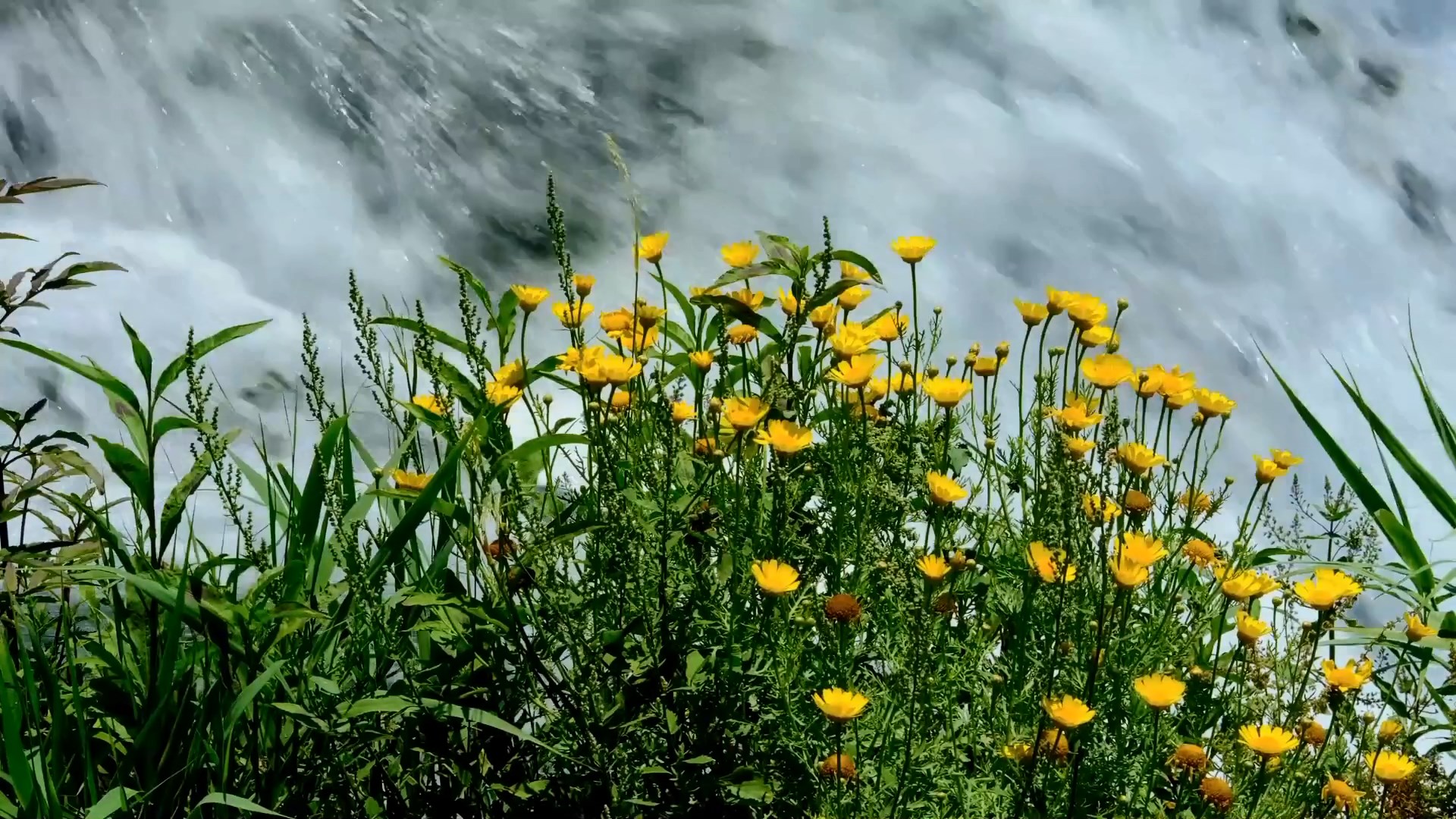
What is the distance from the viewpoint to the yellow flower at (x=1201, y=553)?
1.93m

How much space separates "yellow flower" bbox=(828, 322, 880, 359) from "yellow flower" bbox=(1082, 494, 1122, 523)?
1.14ft

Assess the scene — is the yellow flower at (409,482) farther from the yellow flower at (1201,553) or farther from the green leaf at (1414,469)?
the green leaf at (1414,469)

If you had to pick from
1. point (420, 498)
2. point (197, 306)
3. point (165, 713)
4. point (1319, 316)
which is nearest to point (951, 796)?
point (420, 498)

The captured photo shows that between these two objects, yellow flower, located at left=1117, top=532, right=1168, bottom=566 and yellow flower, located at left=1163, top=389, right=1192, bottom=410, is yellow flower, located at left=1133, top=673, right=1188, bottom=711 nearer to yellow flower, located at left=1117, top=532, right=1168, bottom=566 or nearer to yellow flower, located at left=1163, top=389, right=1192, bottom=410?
yellow flower, located at left=1117, top=532, right=1168, bottom=566

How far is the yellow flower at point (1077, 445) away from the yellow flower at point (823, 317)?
391mm

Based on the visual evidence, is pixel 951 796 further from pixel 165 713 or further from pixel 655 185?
pixel 655 185

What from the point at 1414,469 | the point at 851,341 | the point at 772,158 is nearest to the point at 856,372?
the point at 851,341

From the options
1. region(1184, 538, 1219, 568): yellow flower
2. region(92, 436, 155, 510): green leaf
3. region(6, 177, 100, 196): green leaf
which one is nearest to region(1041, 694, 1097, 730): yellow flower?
region(1184, 538, 1219, 568): yellow flower

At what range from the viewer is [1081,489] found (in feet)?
4.85

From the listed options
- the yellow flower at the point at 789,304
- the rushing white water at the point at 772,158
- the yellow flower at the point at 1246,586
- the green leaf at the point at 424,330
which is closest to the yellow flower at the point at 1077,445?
the yellow flower at the point at 1246,586

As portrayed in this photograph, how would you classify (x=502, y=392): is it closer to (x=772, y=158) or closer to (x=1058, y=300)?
(x=1058, y=300)

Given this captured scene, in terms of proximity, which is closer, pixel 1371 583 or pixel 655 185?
pixel 1371 583

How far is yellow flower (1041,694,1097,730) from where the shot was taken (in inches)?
57.1

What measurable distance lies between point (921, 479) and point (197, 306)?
2279 mm
